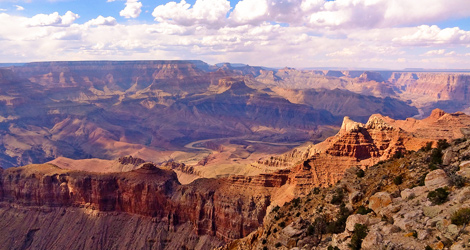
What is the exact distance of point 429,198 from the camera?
71.3 feet

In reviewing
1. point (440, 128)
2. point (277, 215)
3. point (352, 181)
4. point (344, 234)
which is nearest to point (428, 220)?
point (344, 234)

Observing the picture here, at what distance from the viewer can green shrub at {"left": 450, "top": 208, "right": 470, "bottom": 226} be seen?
1781 cm

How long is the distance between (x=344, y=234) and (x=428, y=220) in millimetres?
5602

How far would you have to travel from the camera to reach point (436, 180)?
2362cm

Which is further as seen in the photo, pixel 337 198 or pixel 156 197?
pixel 156 197

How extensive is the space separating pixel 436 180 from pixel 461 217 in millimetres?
5961

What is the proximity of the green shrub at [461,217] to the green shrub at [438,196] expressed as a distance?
100 inches

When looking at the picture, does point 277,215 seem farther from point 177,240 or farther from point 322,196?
point 177,240

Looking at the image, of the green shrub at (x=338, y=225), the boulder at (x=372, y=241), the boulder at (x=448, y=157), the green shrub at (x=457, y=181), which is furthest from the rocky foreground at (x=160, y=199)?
the boulder at (x=372, y=241)

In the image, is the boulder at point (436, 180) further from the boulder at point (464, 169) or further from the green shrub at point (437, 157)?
the green shrub at point (437, 157)

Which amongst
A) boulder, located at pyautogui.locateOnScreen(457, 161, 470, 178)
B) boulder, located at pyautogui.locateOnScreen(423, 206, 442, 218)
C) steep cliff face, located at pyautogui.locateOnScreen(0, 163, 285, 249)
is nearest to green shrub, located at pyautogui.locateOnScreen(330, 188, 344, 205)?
boulder, located at pyautogui.locateOnScreen(457, 161, 470, 178)

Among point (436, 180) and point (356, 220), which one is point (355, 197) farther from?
point (436, 180)

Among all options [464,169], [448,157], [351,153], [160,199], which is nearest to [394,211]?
[464,169]

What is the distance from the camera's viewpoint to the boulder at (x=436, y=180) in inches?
907
